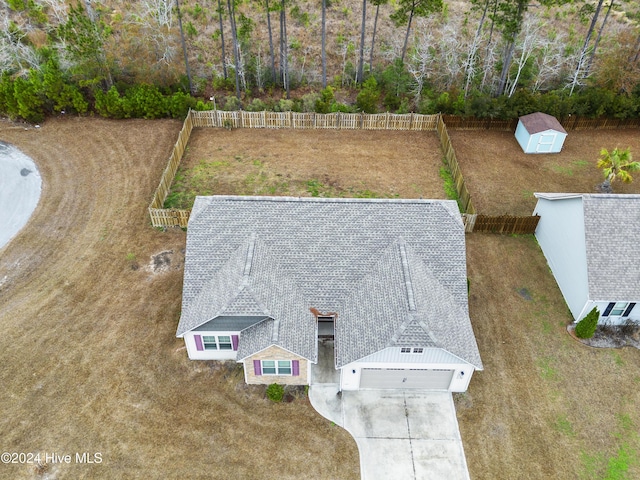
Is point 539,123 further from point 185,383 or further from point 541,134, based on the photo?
point 185,383

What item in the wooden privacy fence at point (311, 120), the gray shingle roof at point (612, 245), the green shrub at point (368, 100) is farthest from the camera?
the green shrub at point (368, 100)

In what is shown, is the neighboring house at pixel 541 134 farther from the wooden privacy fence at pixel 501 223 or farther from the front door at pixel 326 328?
the front door at pixel 326 328

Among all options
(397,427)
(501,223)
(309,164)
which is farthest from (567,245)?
(309,164)

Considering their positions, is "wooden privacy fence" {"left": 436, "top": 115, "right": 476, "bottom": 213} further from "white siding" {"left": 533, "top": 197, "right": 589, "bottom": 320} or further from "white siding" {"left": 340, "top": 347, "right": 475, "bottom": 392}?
"white siding" {"left": 340, "top": 347, "right": 475, "bottom": 392}

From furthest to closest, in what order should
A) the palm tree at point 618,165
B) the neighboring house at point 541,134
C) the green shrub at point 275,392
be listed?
the neighboring house at point 541,134, the palm tree at point 618,165, the green shrub at point 275,392

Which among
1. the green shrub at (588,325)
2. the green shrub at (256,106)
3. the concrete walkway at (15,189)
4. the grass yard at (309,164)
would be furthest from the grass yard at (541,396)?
the concrete walkway at (15,189)

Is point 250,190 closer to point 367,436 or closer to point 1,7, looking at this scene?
point 367,436

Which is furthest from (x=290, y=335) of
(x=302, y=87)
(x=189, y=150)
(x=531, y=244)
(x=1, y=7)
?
(x=1, y=7)

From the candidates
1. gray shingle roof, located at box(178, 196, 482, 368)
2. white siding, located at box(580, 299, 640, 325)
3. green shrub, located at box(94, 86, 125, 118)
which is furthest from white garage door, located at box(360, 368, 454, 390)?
green shrub, located at box(94, 86, 125, 118)
